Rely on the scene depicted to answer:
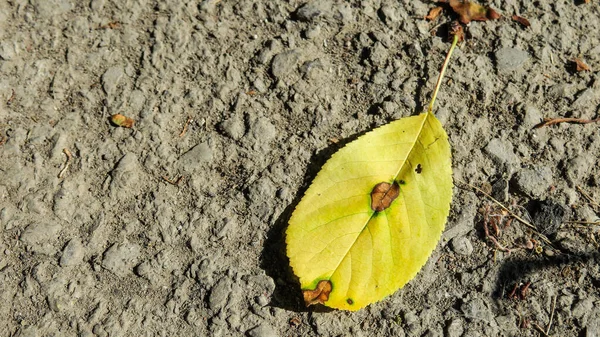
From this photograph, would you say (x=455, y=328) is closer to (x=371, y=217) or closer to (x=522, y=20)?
(x=371, y=217)

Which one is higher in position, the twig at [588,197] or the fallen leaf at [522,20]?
the fallen leaf at [522,20]

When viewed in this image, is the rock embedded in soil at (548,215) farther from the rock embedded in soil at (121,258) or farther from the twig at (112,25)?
the twig at (112,25)

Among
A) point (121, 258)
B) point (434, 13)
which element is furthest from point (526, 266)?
point (121, 258)

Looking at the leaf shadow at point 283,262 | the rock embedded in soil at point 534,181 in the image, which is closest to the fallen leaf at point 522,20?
the rock embedded in soil at point 534,181

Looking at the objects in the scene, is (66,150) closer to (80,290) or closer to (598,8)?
(80,290)

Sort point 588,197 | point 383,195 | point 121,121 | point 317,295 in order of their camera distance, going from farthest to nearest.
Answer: point 121,121 → point 588,197 → point 383,195 → point 317,295
